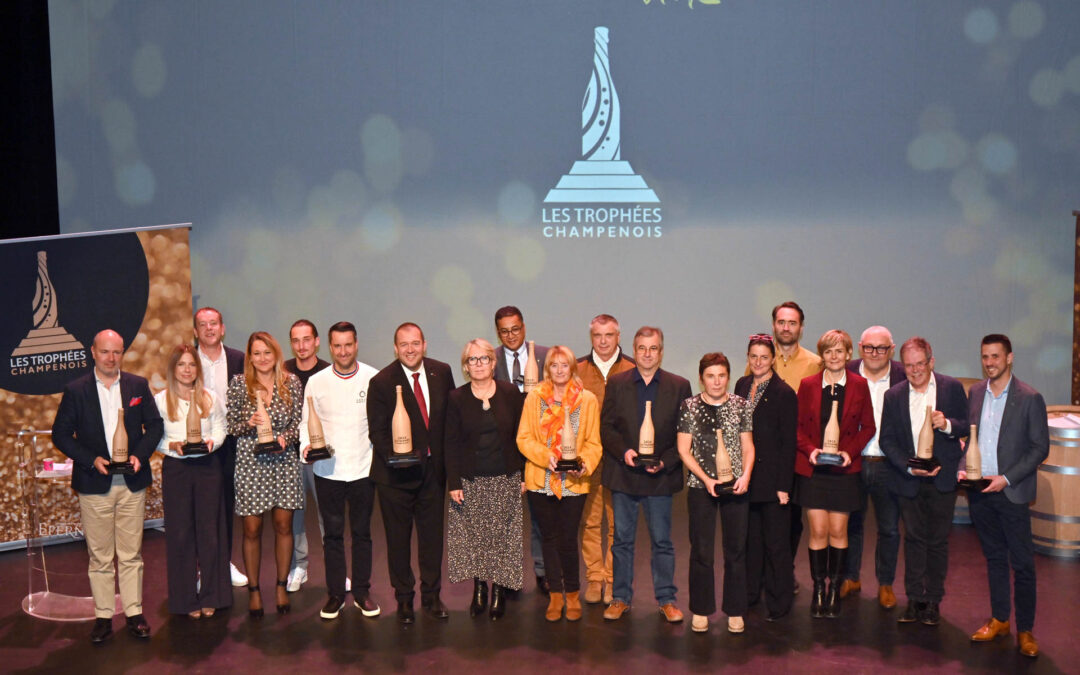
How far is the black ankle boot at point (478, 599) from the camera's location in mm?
4963

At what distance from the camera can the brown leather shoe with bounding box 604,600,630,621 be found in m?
4.84

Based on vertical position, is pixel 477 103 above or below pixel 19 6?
below

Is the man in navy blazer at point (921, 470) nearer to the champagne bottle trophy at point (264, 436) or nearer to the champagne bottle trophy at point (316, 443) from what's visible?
the champagne bottle trophy at point (316, 443)

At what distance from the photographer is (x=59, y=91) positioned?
784cm

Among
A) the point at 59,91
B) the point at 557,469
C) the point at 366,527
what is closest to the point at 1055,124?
the point at 557,469

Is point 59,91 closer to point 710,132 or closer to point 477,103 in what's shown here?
point 477,103

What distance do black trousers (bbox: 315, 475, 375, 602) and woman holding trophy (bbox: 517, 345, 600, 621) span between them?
36.0 inches

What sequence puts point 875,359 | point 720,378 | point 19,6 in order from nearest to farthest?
1. point 720,378
2. point 875,359
3. point 19,6

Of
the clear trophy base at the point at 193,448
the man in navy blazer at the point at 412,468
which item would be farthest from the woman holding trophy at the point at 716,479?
the clear trophy base at the point at 193,448

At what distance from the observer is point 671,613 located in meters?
4.83

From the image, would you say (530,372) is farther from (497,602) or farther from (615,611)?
(615,611)

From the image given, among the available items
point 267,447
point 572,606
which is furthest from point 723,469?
point 267,447

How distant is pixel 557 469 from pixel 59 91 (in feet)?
19.9

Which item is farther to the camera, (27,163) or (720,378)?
(27,163)
